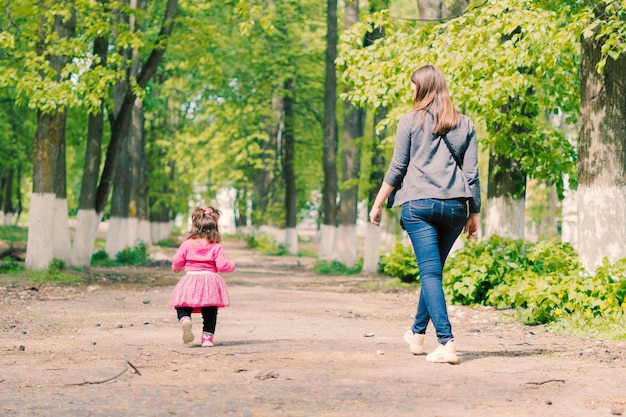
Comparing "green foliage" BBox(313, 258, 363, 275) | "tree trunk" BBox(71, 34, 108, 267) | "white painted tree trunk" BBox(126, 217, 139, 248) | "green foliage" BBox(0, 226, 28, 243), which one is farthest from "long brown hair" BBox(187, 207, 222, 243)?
"white painted tree trunk" BBox(126, 217, 139, 248)

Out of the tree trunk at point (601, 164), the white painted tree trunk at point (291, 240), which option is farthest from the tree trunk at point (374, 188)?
the white painted tree trunk at point (291, 240)

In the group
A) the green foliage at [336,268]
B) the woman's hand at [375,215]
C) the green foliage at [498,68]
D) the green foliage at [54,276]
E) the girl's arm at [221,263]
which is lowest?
the green foliage at [336,268]

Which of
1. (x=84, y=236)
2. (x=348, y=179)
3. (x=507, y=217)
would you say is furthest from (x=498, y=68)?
(x=348, y=179)

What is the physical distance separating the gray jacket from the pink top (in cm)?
206

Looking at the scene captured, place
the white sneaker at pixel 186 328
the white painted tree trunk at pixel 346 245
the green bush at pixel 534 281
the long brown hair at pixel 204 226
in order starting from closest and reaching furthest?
the white sneaker at pixel 186 328 → the long brown hair at pixel 204 226 → the green bush at pixel 534 281 → the white painted tree trunk at pixel 346 245

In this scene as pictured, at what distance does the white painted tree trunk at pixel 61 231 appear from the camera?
61.2 feet

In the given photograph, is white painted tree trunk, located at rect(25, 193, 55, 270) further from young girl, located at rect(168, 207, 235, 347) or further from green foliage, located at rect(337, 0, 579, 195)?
young girl, located at rect(168, 207, 235, 347)

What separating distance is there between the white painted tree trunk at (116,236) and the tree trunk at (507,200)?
584 inches

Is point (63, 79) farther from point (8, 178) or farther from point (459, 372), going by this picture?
point (8, 178)

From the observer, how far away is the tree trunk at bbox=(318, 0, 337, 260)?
2742 cm

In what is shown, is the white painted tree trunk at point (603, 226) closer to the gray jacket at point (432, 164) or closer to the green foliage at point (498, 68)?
the green foliage at point (498, 68)

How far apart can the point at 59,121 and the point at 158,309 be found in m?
6.18

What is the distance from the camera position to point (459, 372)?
653 centimetres

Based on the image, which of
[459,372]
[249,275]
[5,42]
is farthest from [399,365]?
[249,275]
